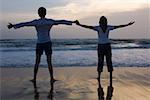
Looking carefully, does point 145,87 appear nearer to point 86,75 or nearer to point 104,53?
point 104,53

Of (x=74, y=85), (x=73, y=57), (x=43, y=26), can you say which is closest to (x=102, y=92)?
(x=74, y=85)

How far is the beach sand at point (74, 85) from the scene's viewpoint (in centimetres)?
959

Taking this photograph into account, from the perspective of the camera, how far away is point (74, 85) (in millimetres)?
11484

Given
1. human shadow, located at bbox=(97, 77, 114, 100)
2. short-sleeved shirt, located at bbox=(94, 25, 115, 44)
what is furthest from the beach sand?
short-sleeved shirt, located at bbox=(94, 25, 115, 44)

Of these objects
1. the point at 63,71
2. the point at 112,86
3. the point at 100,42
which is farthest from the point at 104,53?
the point at 63,71

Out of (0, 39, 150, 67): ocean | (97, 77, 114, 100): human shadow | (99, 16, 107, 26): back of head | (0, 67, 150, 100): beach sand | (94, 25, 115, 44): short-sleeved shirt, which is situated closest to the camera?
(97, 77, 114, 100): human shadow

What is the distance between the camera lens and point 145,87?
11.3 meters

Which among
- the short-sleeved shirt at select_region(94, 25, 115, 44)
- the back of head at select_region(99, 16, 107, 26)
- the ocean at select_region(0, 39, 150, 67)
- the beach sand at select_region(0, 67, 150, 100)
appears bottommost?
the ocean at select_region(0, 39, 150, 67)

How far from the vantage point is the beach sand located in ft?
31.4

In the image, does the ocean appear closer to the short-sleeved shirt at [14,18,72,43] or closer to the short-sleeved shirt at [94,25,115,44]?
the short-sleeved shirt at [14,18,72,43]

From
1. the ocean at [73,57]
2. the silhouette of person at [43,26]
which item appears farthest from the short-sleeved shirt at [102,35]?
the ocean at [73,57]

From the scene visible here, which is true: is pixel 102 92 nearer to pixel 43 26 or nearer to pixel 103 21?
pixel 103 21

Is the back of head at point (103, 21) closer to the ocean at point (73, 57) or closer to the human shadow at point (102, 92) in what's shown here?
the human shadow at point (102, 92)

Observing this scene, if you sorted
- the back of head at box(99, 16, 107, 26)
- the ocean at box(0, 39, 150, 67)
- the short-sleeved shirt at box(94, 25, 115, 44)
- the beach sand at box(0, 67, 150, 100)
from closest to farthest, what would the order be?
the beach sand at box(0, 67, 150, 100)
the back of head at box(99, 16, 107, 26)
the short-sleeved shirt at box(94, 25, 115, 44)
the ocean at box(0, 39, 150, 67)
